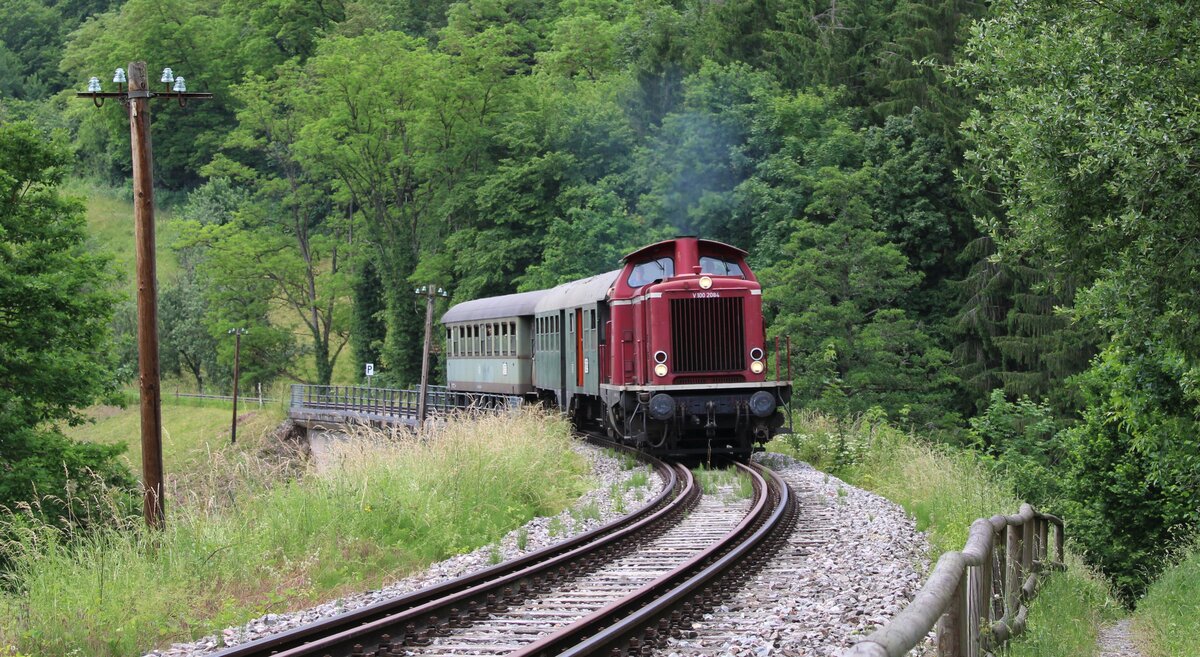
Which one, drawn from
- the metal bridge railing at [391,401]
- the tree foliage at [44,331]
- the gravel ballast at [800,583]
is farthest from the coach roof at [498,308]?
the gravel ballast at [800,583]

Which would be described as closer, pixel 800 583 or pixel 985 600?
pixel 985 600

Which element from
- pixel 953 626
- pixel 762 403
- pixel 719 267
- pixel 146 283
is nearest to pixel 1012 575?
pixel 953 626

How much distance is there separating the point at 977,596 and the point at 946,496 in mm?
6709

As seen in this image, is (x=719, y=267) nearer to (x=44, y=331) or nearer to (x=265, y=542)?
(x=265, y=542)

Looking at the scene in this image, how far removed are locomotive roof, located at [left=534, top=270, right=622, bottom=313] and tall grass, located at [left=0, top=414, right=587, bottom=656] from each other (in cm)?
419

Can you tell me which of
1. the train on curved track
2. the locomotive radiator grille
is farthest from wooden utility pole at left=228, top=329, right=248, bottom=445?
the locomotive radiator grille

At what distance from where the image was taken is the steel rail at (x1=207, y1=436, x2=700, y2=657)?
7.32m

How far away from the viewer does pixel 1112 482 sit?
21.1 metres

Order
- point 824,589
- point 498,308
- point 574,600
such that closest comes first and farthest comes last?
1. point 574,600
2. point 824,589
3. point 498,308

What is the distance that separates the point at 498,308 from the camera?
30656 millimetres

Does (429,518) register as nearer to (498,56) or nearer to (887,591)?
(887,591)

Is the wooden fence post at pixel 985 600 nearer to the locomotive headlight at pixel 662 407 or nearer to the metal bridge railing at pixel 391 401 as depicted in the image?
the locomotive headlight at pixel 662 407

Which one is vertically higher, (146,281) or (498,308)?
(146,281)

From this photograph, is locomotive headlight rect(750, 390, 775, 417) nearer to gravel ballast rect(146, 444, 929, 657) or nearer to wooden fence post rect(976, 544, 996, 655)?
gravel ballast rect(146, 444, 929, 657)
